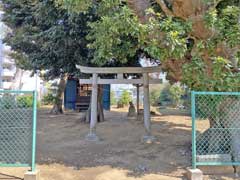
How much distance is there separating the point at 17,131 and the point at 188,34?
530 cm

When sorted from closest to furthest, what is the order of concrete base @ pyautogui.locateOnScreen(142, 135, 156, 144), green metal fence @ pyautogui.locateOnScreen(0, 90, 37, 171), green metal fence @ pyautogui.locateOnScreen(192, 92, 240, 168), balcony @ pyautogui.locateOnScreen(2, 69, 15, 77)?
green metal fence @ pyautogui.locateOnScreen(0, 90, 37, 171), green metal fence @ pyautogui.locateOnScreen(192, 92, 240, 168), concrete base @ pyautogui.locateOnScreen(142, 135, 156, 144), balcony @ pyautogui.locateOnScreen(2, 69, 15, 77)

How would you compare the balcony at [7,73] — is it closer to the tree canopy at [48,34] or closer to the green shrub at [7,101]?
the tree canopy at [48,34]

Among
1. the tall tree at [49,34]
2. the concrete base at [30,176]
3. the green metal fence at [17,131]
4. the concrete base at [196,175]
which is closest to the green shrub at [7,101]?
the green metal fence at [17,131]

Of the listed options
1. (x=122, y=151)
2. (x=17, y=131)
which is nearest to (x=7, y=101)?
(x=17, y=131)

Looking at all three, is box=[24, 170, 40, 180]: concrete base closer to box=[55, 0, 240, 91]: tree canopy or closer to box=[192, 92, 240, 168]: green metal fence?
box=[55, 0, 240, 91]: tree canopy

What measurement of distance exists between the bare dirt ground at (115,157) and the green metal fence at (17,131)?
0.34m

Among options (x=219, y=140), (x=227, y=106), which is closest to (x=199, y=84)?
(x=227, y=106)

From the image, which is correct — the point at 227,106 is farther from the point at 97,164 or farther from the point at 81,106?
the point at 81,106

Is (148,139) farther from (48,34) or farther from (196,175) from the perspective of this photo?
(48,34)

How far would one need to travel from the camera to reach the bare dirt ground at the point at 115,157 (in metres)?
5.86

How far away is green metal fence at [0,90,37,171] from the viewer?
547 cm

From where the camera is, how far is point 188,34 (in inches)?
247

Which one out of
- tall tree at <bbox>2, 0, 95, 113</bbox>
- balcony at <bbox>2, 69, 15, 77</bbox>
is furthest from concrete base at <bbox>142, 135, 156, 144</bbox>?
balcony at <bbox>2, 69, 15, 77</bbox>

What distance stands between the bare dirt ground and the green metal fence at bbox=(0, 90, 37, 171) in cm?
34
